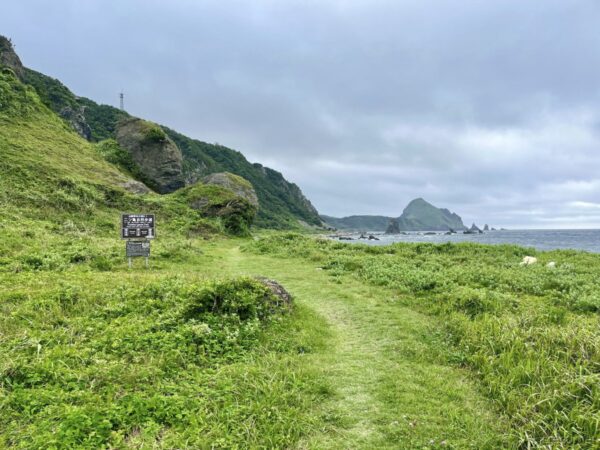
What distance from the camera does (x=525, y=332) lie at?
299 inches

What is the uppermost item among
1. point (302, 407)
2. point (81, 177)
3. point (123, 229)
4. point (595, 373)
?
point (81, 177)

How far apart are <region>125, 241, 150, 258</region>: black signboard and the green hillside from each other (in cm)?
4943

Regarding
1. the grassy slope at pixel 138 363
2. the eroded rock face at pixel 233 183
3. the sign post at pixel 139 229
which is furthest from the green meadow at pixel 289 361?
the eroded rock face at pixel 233 183

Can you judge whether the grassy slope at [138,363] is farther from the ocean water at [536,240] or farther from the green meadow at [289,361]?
the ocean water at [536,240]

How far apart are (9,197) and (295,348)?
2455 centimetres

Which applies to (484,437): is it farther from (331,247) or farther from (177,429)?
(331,247)

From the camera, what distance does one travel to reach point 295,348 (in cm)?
795

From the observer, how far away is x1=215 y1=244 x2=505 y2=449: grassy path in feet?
16.4

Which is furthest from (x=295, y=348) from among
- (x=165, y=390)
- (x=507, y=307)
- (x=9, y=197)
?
(x=9, y=197)

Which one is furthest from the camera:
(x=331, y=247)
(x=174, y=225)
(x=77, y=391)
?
(x=174, y=225)

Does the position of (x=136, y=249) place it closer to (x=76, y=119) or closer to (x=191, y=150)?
(x=76, y=119)

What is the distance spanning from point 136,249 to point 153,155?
42.6 meters

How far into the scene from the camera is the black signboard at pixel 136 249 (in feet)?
51.0

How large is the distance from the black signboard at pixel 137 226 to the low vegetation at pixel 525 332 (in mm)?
9456
